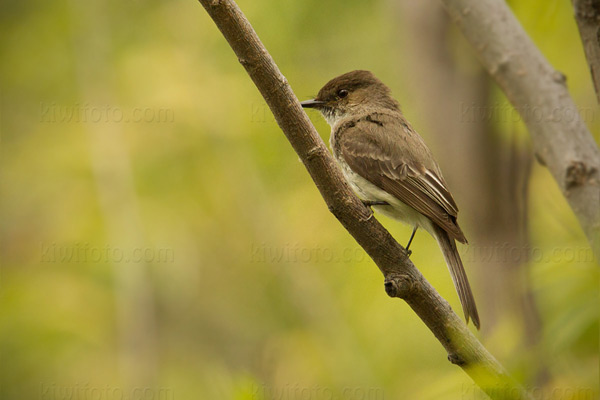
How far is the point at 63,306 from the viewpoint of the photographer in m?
4.88

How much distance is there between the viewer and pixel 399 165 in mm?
4273

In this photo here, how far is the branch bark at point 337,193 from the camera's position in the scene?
244 cm

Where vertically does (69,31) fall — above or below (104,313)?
above

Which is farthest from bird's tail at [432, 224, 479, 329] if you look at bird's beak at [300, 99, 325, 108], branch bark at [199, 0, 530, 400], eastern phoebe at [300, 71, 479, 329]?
bird's beak at [300, 99, 325, 108]

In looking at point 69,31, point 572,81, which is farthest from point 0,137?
point 572,81

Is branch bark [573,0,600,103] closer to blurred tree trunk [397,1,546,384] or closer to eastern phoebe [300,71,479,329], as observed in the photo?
blurred tree trunk [397,1,546,384]

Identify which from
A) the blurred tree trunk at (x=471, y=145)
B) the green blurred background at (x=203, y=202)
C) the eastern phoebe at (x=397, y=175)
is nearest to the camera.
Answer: the blurred tree trunk at (x=471, y=145)

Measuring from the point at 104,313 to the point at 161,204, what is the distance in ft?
2.99

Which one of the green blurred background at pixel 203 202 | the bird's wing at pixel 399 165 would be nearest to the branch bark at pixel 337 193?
the green blurred background at pixel 203 202

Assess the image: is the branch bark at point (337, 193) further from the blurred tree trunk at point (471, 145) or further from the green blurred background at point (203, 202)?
the blurred tree trunk at point (471, 145)

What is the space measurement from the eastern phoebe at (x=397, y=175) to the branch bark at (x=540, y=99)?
85.9 inches

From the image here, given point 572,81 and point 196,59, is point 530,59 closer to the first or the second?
point 572,81

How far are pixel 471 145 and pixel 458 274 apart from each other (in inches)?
45.8

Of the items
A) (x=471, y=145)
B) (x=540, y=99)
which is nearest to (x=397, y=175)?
(x=471, y=145)
